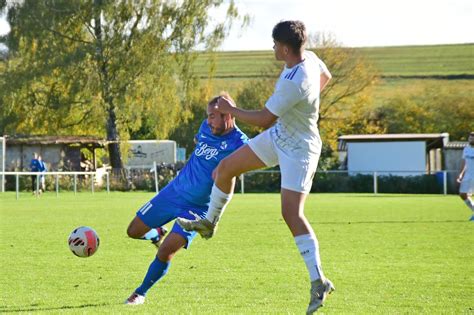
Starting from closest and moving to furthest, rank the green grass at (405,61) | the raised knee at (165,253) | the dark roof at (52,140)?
1. the raised knee at (165,253)
2. the dark roof at (52,140)
3. the green grass at (405,61)

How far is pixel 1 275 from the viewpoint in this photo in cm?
1038

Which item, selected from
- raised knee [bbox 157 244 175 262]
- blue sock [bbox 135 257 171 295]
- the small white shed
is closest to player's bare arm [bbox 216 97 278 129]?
raised knee [bbox 157 244 175 262]

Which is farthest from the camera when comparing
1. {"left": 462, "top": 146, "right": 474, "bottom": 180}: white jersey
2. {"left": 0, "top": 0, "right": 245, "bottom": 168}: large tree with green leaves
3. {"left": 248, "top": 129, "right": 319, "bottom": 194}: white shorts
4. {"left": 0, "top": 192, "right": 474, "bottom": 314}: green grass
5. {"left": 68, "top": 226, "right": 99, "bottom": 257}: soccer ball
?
{"left": 0, "top": 0, "right": 245, "bottom": 168}: large tree with green leaves

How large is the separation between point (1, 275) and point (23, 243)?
4.30m

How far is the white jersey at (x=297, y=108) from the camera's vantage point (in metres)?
6.79

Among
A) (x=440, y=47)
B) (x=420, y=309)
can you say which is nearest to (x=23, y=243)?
(x=420, y=309)

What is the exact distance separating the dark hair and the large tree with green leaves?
1660 inches

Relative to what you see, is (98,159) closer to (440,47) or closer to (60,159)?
(60,159)

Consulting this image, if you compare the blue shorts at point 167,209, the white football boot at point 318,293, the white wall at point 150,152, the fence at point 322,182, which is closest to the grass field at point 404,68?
the white wall at point 150,152

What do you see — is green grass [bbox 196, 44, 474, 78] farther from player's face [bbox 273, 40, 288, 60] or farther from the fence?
player's face [bbox 273, 40, 288, 60]

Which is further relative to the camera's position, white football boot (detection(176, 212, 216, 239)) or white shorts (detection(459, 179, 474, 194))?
white shorts (detection(459, 179, 474, 194))

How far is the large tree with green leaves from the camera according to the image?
159ft

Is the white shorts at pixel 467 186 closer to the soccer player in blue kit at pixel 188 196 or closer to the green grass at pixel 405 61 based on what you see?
the soccer player in blue kit at pixel 188 196

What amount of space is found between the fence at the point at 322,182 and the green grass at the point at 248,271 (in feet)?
84.3
